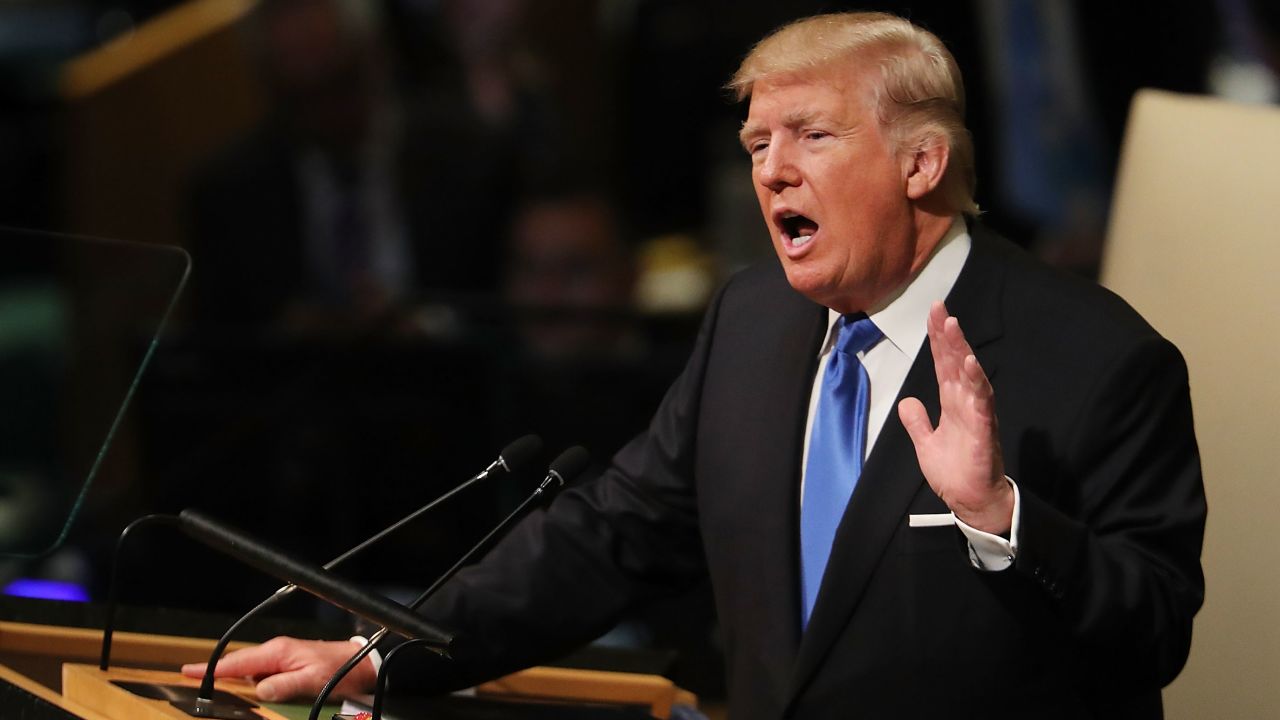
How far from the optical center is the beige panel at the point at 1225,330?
2486 mm

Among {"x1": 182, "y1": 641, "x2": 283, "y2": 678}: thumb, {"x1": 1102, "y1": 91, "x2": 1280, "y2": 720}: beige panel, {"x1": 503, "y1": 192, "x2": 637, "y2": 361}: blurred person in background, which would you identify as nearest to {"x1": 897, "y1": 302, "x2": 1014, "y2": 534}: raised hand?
{"x1": 1102, "y1": 91, "x2": 1280, "y2": 720}: beige panel

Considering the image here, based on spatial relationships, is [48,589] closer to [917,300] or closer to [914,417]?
[917,300]

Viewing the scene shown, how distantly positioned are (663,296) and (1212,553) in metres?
3.16

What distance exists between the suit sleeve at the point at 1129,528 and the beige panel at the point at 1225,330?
1.32 feet

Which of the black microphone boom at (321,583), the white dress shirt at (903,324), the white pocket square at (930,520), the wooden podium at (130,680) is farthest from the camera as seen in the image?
the white dress shirt at (903,324)

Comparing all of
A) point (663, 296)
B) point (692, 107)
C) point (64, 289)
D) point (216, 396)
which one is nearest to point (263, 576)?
point (216, 396)

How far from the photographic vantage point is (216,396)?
443cm

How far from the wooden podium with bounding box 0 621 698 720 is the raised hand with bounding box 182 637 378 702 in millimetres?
21

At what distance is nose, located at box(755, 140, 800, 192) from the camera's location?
2203 mm

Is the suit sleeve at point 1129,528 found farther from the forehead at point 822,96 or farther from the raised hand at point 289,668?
the raised hand at point 289,668

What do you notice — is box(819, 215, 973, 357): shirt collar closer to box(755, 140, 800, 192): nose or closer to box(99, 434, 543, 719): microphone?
box(755, 140, 800, 192): nose

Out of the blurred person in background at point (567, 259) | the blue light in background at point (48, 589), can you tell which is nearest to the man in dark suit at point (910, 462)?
the blue light in background at point (48, 589)

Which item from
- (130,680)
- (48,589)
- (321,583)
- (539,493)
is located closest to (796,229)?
(539,493)

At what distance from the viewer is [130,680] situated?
213 cm
